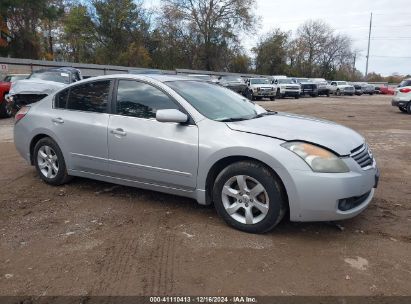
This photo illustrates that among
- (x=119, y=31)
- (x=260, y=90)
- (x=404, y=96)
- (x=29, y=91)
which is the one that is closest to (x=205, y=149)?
(x=29, y=91)

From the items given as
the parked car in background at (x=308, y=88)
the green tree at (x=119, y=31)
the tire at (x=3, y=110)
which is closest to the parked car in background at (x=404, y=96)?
the tire at (x=3, y=110)

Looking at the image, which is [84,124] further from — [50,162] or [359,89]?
[359,89]

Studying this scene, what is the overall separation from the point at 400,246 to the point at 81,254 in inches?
115

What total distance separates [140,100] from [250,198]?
6.04ft

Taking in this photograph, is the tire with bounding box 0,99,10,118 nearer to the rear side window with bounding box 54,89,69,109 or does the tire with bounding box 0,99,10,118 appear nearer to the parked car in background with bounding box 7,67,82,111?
the parked car in background with bounding box 7,67,82,111

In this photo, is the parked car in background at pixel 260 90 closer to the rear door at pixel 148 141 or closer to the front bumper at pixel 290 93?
the front bumper at pixel 290 93

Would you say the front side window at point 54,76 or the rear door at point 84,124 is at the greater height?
the front side window at point 54,76

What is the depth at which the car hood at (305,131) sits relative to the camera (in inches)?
162

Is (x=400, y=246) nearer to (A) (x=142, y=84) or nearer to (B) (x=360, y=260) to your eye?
(B) (x=360, y=260)

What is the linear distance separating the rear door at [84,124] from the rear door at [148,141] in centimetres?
17

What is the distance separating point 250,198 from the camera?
13.7ft

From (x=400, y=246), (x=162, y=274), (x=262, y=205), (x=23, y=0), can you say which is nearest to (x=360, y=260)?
(x=400, y=246)

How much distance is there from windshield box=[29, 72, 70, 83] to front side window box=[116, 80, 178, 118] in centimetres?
990

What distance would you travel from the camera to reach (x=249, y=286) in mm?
3229
